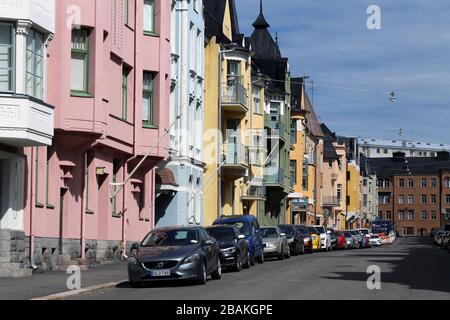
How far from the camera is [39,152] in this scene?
3097cm

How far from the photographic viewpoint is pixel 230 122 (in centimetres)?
6181

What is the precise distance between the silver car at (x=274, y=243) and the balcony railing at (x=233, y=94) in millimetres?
13789

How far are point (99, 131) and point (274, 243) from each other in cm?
1404

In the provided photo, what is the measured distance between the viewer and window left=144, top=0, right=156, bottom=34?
40.9 m

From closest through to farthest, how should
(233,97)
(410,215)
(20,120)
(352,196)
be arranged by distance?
(20,120) < (233,97) < (352,196) < (410,215)

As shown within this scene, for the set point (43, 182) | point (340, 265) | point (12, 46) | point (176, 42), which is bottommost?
point (340, 265)

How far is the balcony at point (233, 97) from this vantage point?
2302 inches

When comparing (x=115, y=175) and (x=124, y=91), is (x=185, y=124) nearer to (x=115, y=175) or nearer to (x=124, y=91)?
(x=115, y=175)

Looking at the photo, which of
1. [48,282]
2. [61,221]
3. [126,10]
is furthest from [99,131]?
[48,282]

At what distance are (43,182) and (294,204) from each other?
5907 cm

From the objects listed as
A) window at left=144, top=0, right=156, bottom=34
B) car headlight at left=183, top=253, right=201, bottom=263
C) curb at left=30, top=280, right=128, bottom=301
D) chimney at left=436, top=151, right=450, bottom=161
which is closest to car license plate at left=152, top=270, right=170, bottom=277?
car headlight at left=183, top=253, right=201, bottom=263
